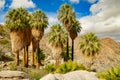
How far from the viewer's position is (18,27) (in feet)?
219

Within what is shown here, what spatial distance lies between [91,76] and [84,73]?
2.96 feet

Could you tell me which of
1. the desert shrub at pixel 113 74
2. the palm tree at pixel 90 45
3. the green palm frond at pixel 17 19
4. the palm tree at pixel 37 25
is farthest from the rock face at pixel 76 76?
the palm tree at pixel 90 45

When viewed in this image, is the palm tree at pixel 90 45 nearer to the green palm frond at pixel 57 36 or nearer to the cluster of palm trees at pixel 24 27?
the green palm frond at pixel 57 36

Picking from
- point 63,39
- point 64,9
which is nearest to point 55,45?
point 63,39

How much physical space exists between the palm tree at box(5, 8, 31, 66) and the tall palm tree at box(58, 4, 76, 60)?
10810mm

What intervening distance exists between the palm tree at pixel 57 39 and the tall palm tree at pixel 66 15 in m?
6.19

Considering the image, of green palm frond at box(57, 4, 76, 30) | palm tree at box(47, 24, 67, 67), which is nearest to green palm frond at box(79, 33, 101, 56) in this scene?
green palm frond at box(57, 4, 76, 30)

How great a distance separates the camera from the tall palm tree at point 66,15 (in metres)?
77.7

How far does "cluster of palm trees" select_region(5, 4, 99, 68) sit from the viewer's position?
66625mm

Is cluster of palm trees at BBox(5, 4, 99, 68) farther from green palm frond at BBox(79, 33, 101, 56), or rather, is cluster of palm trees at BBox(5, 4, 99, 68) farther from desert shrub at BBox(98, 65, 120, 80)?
desert shrub at BBox(98, 65, 120, 80)

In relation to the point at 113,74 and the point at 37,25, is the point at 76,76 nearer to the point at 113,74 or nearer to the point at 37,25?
the point at 113,74

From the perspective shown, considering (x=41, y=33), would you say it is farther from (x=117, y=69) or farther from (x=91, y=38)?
(x=117, y=69)

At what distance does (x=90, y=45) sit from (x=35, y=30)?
522 inches

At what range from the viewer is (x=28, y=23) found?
230 ft
